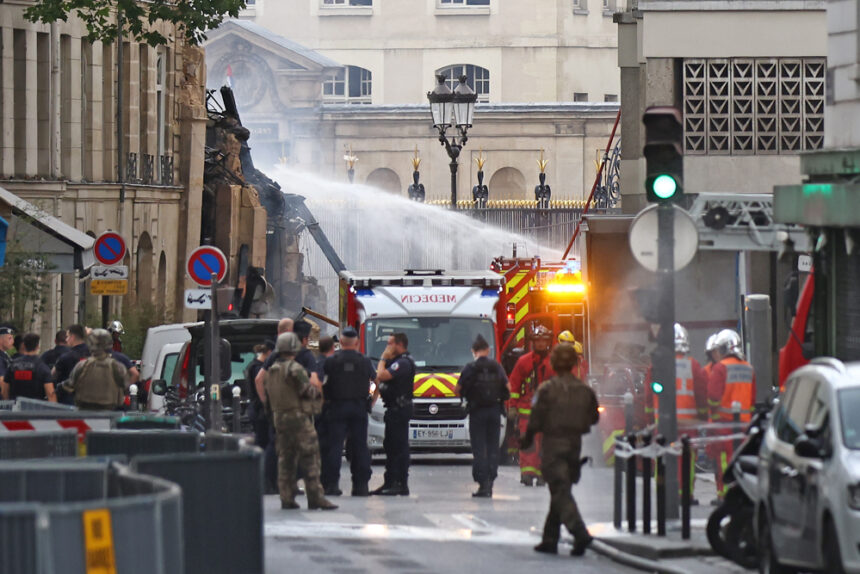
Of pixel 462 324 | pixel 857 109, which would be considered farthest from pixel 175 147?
pixel 857 109

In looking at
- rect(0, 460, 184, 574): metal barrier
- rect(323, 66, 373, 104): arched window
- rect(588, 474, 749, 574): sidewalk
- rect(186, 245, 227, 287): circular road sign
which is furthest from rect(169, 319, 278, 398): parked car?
rect(323, 66, 373, 104): arched window

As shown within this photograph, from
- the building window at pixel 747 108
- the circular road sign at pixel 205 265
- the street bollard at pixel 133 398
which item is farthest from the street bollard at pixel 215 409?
the building window at pixel 747 108

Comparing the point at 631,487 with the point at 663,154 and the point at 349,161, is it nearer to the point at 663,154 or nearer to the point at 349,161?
the point at 663,154

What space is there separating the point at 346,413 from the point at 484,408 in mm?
1360

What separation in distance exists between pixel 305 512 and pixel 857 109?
684 cm

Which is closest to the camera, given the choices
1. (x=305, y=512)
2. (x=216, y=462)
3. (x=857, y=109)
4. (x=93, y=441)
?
(x=216, y=462)

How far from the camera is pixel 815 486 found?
1184 cm

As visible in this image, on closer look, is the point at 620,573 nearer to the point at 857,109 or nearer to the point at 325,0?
the point at 857,109

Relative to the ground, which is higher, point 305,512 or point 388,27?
point 388,27

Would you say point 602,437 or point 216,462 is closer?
point 216,462

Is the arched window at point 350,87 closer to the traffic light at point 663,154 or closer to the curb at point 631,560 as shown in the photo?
the traffic light at point 663,154

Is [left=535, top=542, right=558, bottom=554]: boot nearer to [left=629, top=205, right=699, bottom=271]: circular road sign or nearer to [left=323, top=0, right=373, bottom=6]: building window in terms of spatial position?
[left=629, top=205, right=699, bottom=271]: circular road sign

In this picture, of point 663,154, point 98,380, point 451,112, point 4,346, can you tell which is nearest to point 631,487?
point 663,154

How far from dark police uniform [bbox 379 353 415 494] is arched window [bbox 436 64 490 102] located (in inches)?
3300
